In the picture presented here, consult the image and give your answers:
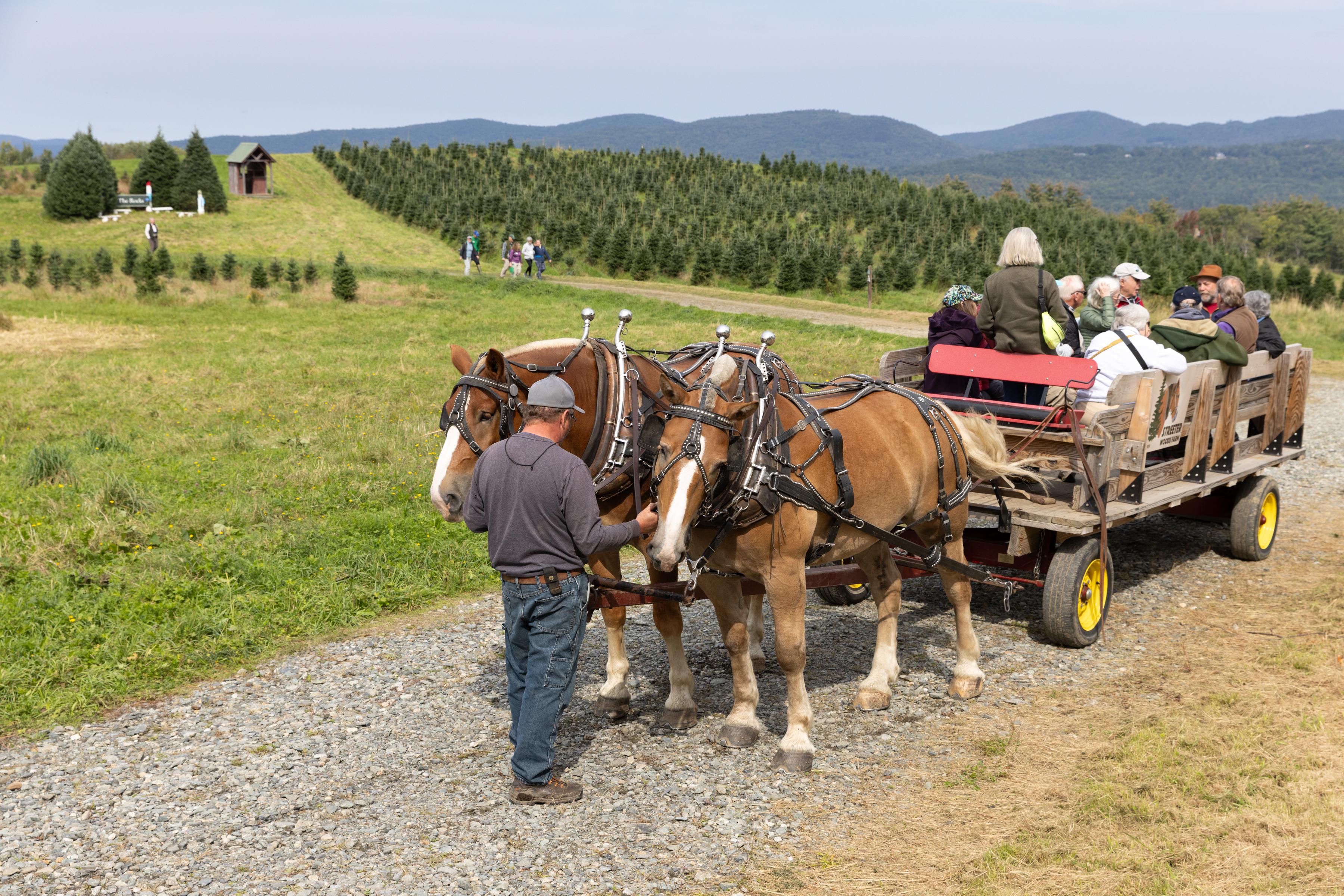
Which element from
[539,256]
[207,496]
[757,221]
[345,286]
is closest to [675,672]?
[207,496]

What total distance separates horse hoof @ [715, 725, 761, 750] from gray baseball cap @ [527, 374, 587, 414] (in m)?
2.18

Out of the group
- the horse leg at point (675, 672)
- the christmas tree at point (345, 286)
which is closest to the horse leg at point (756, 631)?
the horse leg at point (675, 672)

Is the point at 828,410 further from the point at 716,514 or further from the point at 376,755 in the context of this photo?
the point at 376,755

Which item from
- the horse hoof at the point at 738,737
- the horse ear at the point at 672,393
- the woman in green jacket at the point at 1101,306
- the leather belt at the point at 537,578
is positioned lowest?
the horse hoof at the point at 738,737

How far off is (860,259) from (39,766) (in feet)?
120

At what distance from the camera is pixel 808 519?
5.23 m

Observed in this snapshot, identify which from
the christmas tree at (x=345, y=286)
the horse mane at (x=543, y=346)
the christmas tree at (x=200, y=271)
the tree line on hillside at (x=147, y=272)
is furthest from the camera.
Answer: the christmas tree at (x=200, y=271)

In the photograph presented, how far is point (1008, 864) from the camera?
4.32m

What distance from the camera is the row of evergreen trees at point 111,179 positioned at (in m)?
50.1

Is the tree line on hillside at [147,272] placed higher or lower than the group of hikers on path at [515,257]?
lower

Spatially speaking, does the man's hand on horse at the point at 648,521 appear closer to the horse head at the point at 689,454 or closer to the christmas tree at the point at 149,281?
the horse head at the point at 689,454

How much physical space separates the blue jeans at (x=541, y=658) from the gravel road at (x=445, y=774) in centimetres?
30

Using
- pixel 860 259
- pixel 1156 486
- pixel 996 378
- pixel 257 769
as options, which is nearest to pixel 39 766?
pixel 257 769

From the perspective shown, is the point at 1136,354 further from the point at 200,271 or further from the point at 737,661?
the point at 200,271
